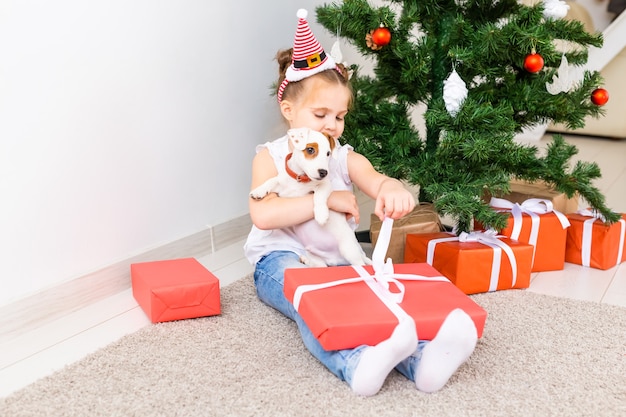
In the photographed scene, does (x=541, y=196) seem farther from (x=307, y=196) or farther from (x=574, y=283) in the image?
(x=307, y=196)

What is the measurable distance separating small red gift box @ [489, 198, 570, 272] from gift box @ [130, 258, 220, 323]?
736mm

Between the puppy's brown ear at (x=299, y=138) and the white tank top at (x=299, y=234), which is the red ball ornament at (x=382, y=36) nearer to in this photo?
the white tank top at (x=299, y=234)

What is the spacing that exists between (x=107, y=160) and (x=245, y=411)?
2.41 ft

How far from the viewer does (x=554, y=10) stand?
1.52m

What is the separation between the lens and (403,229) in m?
1.62

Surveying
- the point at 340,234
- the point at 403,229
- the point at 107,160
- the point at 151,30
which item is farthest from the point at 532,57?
the point at 107,160

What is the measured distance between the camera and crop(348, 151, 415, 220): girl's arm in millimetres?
1228

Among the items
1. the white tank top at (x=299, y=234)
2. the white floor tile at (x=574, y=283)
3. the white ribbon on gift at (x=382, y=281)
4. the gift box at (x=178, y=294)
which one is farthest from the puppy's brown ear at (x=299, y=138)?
the white floor tile at (x=574, y=283)

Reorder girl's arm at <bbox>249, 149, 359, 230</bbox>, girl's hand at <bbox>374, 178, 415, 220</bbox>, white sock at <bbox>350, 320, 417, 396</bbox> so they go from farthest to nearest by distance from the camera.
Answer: girl's arm at <bbox>249, 149, 359, 230</bbox> → girl's hand at <bbox>374, 178, 415, 220</bbox> → white sock at <bbox>350, 320, 417, 396</bbox>

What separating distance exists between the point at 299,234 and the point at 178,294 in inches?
11.4

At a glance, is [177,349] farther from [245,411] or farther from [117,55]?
[117,55]

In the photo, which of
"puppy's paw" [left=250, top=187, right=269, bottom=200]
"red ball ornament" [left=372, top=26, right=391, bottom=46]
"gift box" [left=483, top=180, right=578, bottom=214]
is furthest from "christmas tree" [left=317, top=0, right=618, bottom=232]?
"puppy's paw" [left=250, top=187, right=269, bottom=200]

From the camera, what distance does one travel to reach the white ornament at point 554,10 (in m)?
1.52

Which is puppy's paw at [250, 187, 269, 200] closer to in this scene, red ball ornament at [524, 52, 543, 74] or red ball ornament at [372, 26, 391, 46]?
red ball ornament at [372, 26, 391, 46]
